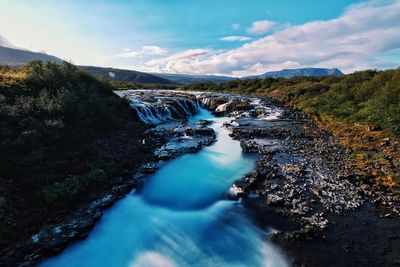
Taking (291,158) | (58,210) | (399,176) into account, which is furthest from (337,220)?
(58,210)

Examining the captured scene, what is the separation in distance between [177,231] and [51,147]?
8.81m

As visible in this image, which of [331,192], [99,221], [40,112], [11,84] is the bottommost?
[99,221]

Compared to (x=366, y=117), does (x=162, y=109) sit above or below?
below

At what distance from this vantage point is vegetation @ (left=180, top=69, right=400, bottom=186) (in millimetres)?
17020

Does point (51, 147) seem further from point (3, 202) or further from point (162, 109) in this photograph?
point (162, 109)

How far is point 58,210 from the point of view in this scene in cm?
1206

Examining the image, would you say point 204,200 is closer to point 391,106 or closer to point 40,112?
point 40,112

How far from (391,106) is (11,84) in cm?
3102

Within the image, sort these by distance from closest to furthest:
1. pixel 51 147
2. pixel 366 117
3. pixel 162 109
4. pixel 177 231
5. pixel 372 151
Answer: pixel 177 231 < pixel 51 147 < pixel 372 151 < pixel 366 117 < pixel 162 109

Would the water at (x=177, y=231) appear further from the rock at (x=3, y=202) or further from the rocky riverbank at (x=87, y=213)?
the rock at (x=3, y=202)

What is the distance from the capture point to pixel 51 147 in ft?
50.2

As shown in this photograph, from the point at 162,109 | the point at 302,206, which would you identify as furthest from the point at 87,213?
the point at 162,109

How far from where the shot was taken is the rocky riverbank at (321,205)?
9.80 metres

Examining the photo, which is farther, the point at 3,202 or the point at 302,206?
the point at 302,206
